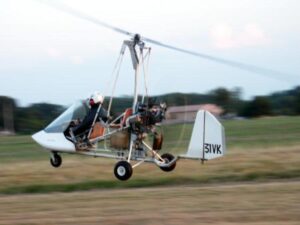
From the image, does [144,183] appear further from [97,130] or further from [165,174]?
[97,130]

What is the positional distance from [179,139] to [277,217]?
6.40 meters

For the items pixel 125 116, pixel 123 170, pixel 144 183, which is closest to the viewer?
pixel 144 183

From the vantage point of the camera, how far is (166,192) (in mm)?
12750

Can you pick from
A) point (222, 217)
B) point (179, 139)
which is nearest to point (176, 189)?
point (179, 139)

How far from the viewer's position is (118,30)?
13.5 metres

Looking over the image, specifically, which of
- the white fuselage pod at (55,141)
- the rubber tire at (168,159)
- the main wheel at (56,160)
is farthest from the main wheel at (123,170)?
the main wheel at (56,160)

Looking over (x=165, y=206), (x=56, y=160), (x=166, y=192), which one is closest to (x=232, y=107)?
(x=56, y=160)

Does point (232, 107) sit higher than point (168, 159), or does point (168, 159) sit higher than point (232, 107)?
point (232, 107)

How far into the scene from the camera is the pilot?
50.9 ft

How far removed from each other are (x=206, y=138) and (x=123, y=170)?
2136 mm

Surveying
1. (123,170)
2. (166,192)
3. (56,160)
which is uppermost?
(56,160)

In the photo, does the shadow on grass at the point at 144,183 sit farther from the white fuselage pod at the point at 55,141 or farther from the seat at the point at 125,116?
the seat at the point at 125,116

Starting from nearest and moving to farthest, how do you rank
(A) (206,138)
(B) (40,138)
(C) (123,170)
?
(A) (206,138) → (C) (123,170) → (B) (40,138)

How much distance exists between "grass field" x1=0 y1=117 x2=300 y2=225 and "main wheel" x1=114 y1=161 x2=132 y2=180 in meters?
0.18
